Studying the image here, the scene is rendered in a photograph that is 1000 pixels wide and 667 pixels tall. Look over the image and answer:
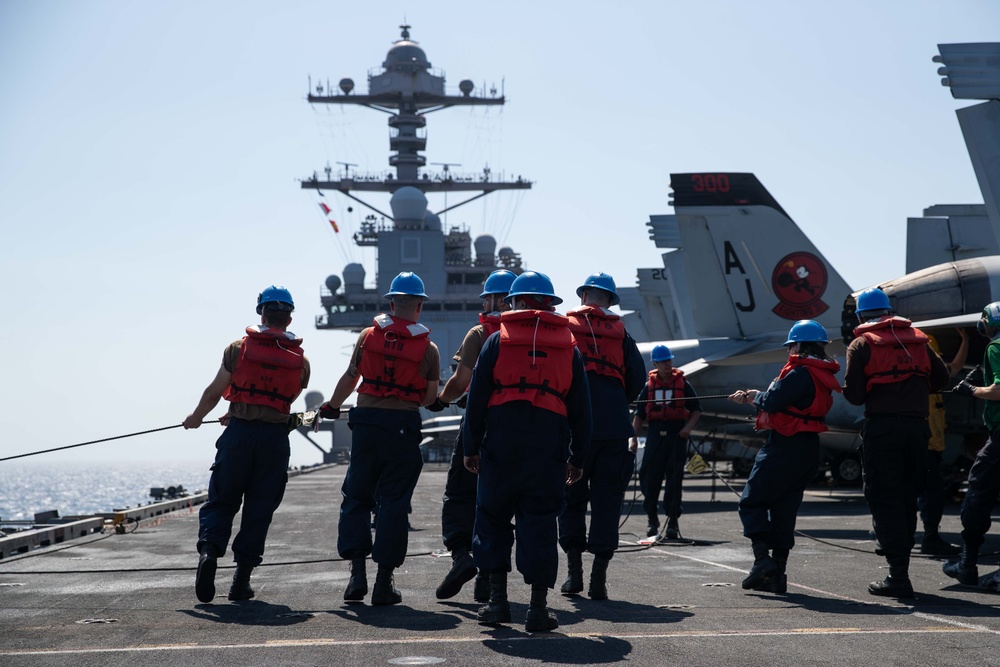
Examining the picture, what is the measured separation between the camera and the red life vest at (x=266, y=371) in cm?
721

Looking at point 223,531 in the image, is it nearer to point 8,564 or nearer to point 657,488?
point 8,564

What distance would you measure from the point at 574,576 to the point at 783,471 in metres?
1.66

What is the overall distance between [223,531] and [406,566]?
2.16 meters

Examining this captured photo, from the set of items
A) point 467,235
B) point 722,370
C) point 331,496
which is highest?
point 467,235

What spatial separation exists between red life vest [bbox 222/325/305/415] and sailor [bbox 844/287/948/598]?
3838 mm

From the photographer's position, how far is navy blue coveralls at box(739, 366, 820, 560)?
7.37m

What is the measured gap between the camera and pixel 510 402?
18.9 ft

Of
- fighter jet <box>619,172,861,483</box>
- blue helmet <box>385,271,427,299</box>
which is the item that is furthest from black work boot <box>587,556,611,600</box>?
fighter jet <box>619,172,861,483</box>

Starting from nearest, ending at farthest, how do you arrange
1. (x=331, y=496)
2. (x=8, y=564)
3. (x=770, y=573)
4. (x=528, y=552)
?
(x=528, y=552), (x=770, y=573), (x=8, y=564), (x=331, y=496)

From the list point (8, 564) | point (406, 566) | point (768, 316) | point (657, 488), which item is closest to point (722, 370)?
point (768, 316)

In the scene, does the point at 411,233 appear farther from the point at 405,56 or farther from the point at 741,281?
the point at 741,281

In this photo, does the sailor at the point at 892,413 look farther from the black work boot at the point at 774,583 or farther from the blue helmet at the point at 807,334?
the black work boot at the point at 774,583

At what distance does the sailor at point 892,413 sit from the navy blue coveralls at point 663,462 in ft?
14.2

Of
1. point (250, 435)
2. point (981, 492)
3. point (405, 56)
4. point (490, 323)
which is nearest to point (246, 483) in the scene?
point (250, 435)
